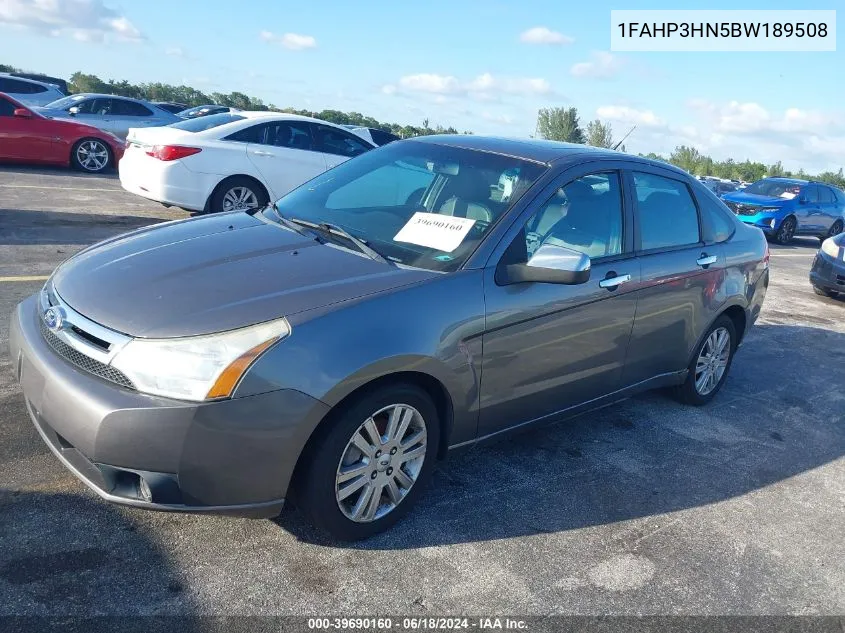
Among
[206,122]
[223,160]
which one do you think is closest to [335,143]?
[206,122]

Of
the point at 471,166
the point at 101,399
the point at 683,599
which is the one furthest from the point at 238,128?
the point at 683,599

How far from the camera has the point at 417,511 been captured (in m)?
3.37

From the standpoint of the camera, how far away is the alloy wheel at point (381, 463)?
2938 mm

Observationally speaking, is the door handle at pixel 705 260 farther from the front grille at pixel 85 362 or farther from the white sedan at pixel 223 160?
the white sedan at pixel 223 160

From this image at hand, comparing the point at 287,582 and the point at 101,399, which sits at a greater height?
the point at 101,399

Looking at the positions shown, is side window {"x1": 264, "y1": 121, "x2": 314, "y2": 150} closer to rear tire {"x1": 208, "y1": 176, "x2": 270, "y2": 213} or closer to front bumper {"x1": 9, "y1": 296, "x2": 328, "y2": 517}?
rear tire {"x1": 208, "y1": 176, "x2": 270, "y2": 213}

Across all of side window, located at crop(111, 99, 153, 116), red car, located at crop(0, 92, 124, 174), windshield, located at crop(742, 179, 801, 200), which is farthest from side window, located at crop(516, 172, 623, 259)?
windshield, located at crop(742, 179, 801, 200)

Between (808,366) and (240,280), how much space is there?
5.56m

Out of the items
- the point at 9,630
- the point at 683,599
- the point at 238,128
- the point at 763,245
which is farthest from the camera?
the point at 238,128

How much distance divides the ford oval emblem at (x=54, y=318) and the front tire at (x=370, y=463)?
3.63ft

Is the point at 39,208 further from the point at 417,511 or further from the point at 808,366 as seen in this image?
the point at 808,366

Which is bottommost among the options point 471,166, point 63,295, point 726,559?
point 726,559

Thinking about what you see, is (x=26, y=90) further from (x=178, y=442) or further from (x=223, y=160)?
(x=178, y=442)

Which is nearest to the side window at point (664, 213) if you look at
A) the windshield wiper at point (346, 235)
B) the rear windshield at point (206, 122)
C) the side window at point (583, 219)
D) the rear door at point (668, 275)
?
the rear door at point (668, 275)
